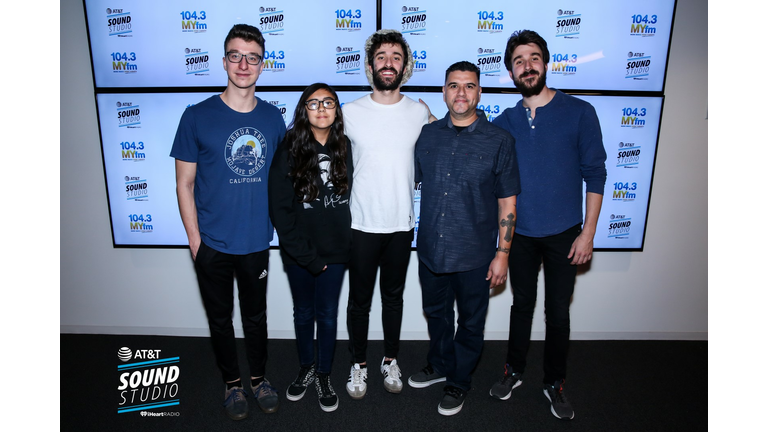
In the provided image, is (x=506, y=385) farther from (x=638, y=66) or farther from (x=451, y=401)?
(x=638, y=66)

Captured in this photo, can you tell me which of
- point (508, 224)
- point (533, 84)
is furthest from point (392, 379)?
point (533, 84)

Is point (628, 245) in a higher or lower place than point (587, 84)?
lower

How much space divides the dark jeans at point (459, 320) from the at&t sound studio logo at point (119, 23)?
8.02ft

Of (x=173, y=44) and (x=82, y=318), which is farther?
(x=82, y=318)

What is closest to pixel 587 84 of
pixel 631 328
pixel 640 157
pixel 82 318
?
pixel 640 157

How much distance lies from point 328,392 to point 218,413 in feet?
2.03

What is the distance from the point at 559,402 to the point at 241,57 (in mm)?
2487

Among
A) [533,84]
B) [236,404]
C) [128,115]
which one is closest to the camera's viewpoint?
[533,84]

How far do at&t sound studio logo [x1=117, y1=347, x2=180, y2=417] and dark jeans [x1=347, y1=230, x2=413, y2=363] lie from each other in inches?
43.4

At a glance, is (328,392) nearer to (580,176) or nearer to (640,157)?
(580,176)

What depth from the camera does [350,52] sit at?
99.8 inches

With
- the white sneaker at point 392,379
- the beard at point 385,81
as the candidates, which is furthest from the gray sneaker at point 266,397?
the beard at point 385,81

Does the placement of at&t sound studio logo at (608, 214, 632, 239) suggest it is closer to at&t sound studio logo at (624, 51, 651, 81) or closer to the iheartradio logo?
at&t sound studio logo at (624, 51, 651, 81)

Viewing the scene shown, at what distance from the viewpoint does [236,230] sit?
1928 mm
